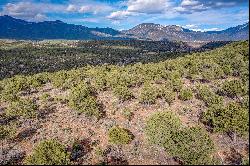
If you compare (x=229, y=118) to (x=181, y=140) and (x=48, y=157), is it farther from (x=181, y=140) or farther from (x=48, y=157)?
(x=48, y=157)

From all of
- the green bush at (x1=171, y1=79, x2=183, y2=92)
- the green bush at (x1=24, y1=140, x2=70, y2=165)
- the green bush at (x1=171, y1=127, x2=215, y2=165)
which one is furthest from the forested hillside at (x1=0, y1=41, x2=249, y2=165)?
the green bush at (x1=171, y1=79, x2=183, y2=92)

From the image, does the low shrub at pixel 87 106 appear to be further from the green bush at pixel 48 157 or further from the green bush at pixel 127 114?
the green bush at pixel 48 157

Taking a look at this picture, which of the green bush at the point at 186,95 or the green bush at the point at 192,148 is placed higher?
the green bush at the point at 186,95

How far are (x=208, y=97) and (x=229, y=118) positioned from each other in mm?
13680

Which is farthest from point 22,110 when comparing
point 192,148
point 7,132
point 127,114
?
point 192,148

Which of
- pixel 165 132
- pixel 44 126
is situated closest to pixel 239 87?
pixel 165 132

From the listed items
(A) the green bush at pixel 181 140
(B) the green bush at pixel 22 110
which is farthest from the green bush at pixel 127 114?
(B) the green bush at pixel 22 110

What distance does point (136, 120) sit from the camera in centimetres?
5056

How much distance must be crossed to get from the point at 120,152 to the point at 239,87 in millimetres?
23580

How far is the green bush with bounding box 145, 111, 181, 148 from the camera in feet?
124

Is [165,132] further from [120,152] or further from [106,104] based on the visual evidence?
[106,104]

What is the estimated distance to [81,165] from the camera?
128 feet

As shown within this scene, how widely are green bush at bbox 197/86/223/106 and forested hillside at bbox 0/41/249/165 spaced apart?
0.15m

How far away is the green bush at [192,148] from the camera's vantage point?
107 ft
